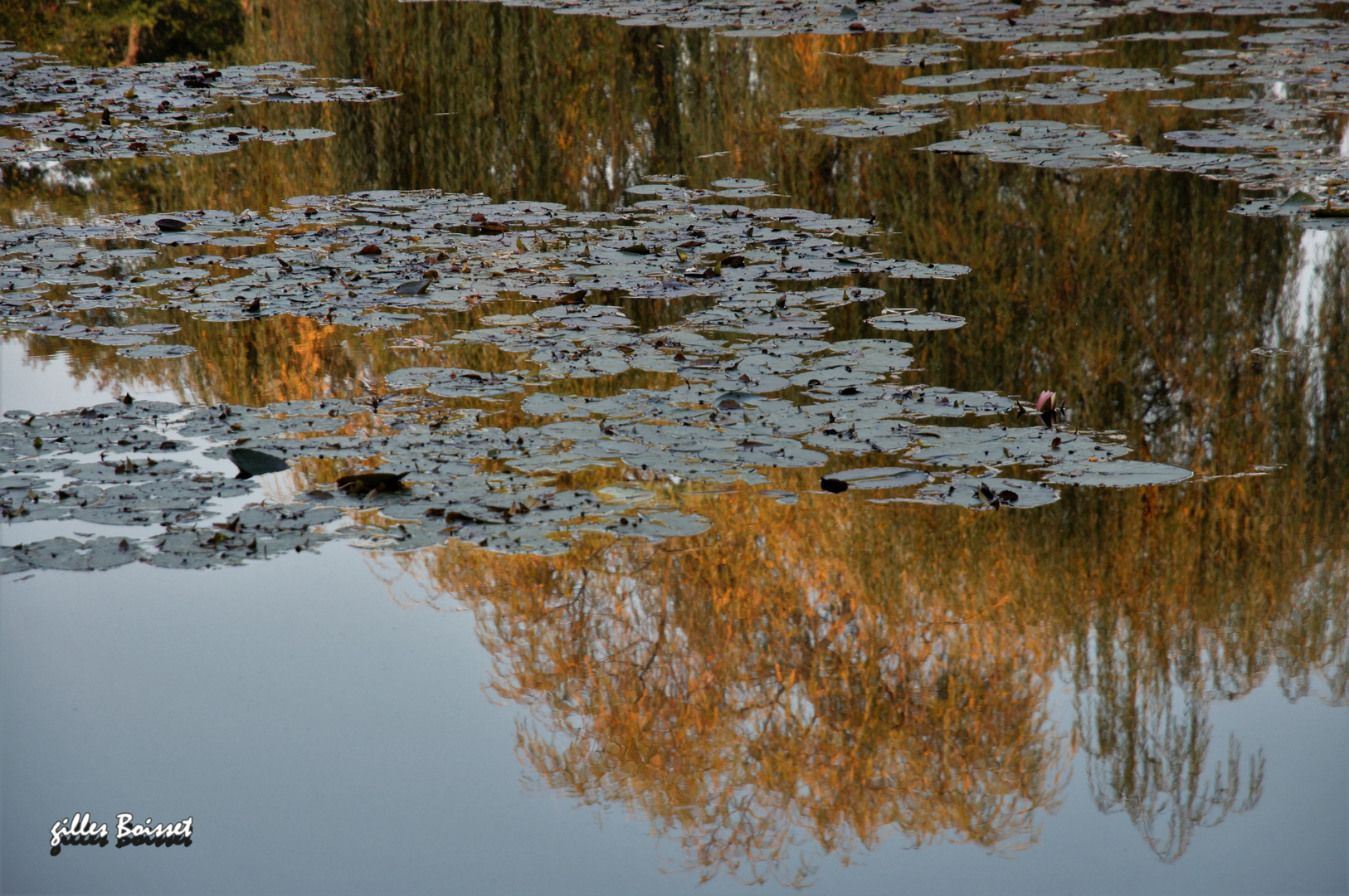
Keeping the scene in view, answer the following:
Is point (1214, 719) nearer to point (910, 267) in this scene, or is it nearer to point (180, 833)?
point (180, 833)

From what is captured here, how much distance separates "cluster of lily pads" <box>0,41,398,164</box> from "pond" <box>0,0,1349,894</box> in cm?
106

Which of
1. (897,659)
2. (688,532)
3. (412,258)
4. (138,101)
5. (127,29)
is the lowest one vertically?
(897,659)

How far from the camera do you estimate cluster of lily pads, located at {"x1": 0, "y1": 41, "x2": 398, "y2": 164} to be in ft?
21.2

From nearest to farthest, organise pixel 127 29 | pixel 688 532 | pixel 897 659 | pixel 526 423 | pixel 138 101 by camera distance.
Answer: pixel 897 659, pixel 688 532, pixel 526 423, pixel 138 101, pixel 127 29

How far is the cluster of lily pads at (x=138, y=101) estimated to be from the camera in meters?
6.48

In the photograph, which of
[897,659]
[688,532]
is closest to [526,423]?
[688,532]

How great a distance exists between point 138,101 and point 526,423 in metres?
5.96

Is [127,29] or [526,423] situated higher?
[127,29]

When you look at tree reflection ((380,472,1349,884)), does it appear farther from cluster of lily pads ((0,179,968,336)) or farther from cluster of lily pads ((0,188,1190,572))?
cluster of lily pads ((0,179,968,336))

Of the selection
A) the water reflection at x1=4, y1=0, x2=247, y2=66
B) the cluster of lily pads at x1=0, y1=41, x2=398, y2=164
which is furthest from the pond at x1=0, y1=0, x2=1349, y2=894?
the water reflection at x1=4, y1=0, x2=247, y2=66

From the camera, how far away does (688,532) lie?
2.59 metres

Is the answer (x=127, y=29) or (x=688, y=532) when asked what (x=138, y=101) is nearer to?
(x=127, y=29)

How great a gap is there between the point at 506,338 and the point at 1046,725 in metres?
2.07

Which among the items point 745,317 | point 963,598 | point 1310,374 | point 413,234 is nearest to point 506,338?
point 745,317
